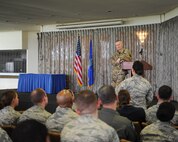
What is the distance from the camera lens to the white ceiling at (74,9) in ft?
25.9

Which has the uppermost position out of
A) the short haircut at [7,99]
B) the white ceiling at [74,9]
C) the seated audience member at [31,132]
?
the white ceiling at [74,9]

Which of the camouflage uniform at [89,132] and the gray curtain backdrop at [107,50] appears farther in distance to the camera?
the gray curtain backdrop at [107,50]

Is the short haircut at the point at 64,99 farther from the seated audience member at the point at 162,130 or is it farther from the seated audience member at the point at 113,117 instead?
the seated audience member at the point at 162,130

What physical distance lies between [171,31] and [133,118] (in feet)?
20.7

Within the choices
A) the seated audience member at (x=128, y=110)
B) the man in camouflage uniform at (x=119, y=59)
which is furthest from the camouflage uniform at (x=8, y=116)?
the man in camouflage uniform at (x=119, y=59)

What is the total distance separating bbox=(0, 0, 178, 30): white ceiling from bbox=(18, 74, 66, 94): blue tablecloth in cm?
206

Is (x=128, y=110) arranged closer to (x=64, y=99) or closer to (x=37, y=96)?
(x=64, y=99)

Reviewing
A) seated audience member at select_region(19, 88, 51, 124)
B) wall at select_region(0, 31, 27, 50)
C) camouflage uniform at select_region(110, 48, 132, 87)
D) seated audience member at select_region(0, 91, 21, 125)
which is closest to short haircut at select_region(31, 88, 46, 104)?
seated audience member at select_region(19, 88, 51, 124)

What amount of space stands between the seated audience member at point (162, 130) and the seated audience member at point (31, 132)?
4.39ft

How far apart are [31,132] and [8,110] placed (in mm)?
2339

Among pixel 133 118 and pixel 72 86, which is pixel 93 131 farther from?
pixel 72 86

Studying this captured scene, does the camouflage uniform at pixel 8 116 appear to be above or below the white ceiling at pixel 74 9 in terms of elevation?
below

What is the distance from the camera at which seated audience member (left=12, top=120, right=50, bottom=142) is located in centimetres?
139

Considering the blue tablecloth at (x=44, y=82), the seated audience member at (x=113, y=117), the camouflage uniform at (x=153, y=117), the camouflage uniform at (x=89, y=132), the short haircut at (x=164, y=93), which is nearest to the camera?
the camouflage uniform at (x=89, y=132)
